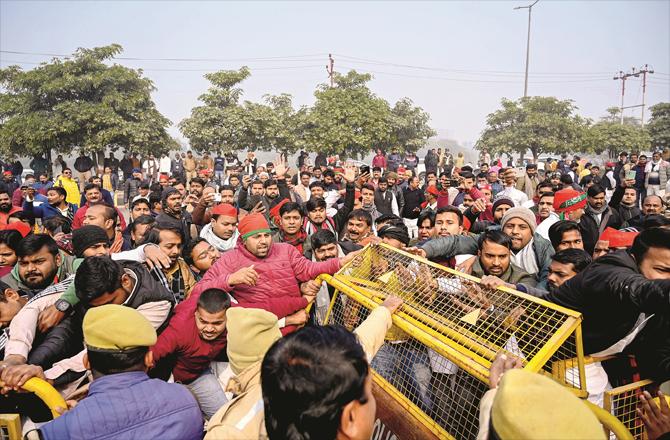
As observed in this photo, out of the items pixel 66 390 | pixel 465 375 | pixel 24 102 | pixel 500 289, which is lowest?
pixel 66 390

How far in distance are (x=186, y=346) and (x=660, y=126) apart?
52249 millimetres

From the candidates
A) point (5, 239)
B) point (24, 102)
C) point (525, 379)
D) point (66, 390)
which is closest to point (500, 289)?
point (525, 379)

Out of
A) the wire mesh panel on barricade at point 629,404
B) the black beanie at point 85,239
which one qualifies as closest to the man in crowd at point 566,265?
the wire mesh panel on barricade at point 629,404

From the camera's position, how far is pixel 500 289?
2361mm

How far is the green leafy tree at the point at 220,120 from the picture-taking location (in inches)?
922

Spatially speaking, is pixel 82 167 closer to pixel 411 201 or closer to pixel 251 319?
pixel 411 201

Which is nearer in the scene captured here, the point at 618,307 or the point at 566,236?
the point at 618,307

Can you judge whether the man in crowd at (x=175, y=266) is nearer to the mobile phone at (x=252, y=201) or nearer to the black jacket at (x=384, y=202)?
the mobile phone at (x=252, y=201)

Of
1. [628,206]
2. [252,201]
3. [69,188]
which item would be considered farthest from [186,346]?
[69,188]

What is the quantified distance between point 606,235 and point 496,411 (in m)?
3.98

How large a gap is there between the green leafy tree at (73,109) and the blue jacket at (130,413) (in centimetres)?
2263

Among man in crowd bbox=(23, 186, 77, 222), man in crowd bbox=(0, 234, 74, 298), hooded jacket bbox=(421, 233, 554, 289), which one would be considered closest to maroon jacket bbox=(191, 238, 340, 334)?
hooded jacket bbox=(421, 233, 554, 289)

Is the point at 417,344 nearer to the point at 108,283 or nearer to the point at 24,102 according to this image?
the point at 108,283

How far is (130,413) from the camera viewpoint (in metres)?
1.92
